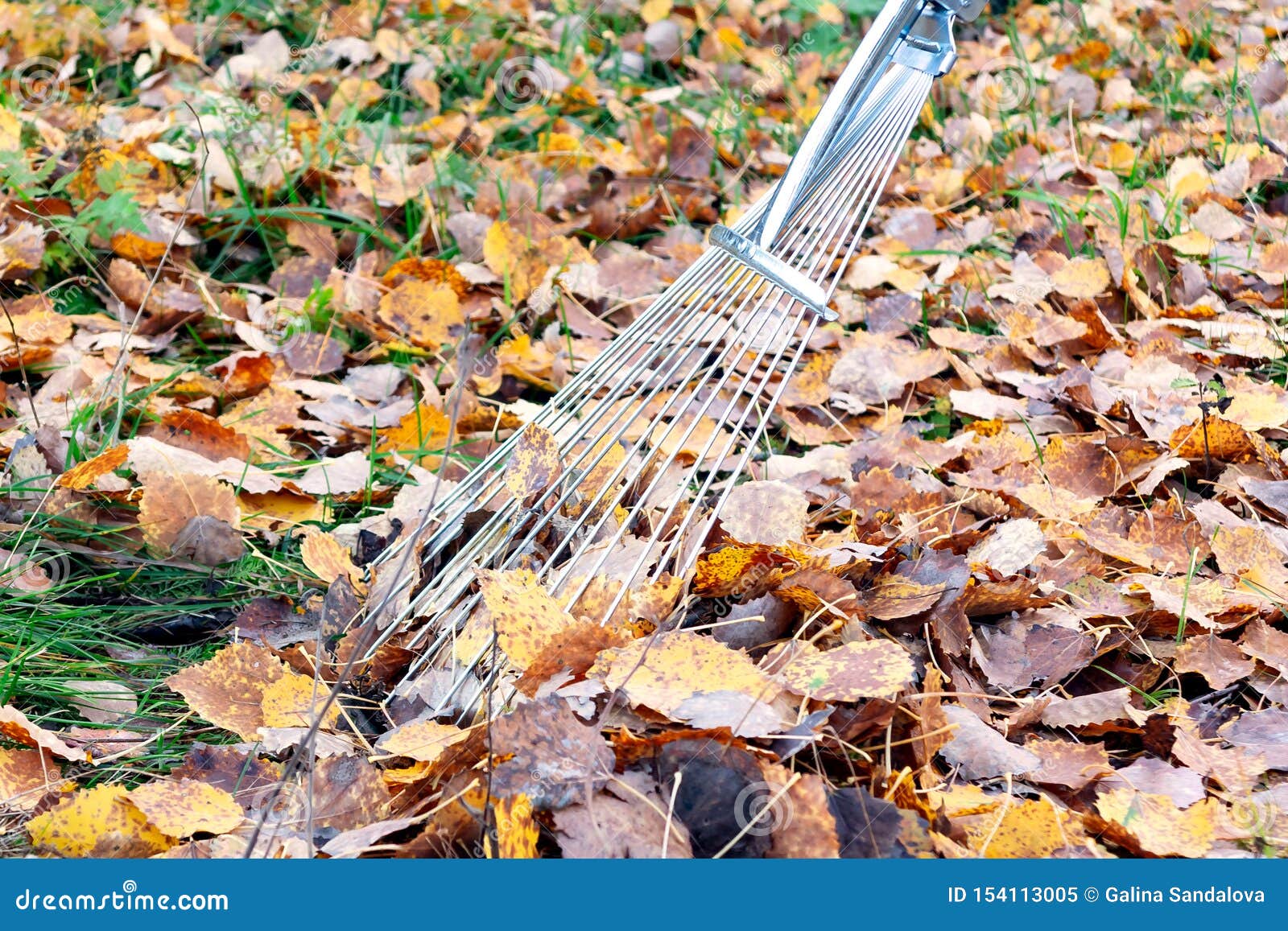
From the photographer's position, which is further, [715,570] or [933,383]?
[933,383]

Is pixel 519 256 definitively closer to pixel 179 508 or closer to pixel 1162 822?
pixel 179 508

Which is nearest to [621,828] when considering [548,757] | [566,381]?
[548,757]

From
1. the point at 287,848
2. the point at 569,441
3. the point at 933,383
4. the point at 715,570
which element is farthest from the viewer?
the point at 933,383

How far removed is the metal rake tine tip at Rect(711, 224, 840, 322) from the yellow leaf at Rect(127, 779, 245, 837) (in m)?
0.96

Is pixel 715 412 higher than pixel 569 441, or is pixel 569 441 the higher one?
pixel 569 441

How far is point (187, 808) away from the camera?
1.12m

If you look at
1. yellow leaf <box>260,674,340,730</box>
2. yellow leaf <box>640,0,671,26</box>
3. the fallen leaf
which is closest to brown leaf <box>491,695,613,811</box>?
the fallen leaf

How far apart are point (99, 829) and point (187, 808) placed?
9 centimetres

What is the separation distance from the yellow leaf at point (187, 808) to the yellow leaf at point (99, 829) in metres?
0.02

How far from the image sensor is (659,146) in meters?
2.86

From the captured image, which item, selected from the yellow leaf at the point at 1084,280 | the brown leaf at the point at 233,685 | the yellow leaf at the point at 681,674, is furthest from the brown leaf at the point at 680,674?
the yellow leaf at the point at 1084,280

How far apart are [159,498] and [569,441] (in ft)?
2.03

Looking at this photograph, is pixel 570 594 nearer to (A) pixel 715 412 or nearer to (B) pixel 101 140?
(A) pixel 715 412

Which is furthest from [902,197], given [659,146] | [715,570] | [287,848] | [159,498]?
[287,848]
